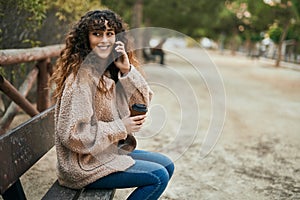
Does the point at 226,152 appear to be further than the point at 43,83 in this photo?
No

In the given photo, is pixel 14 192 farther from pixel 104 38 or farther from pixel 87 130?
pixel 104 38

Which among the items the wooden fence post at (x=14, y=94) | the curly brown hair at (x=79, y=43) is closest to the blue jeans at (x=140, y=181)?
the curly brown hair at (x=79, y=43)

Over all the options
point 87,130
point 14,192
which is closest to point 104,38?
point 87,130

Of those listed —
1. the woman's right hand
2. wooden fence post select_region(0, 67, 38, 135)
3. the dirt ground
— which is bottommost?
the dirt ground

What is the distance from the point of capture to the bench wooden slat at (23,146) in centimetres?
199

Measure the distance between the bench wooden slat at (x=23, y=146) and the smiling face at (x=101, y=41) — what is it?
0.62 metres

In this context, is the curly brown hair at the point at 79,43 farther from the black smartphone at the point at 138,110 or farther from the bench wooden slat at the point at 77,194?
the bench wooden slat at the point at 77,194

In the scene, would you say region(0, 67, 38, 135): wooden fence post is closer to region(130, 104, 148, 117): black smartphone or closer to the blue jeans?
the blue jeans

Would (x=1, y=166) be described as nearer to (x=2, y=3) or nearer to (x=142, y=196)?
(x=142, y=196)

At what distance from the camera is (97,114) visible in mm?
2219

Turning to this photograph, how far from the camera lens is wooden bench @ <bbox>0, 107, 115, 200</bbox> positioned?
78.7 inches

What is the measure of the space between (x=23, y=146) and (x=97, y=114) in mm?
479

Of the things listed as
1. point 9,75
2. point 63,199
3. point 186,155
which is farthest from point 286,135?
point 63,199

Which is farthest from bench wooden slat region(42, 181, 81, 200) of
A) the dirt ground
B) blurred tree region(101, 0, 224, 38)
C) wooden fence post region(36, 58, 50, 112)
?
blurred tree region(101, 0, 224, 38)
